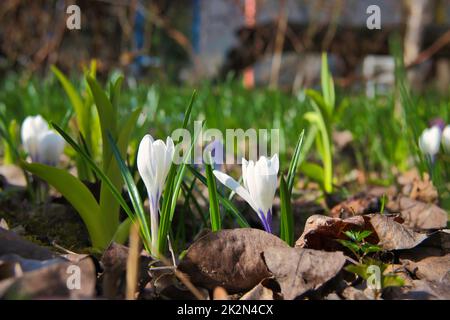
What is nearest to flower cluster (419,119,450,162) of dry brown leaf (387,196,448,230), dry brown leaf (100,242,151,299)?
dry brown leaf (387,196,448,230)

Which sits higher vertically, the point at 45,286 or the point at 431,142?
the point at 431,142

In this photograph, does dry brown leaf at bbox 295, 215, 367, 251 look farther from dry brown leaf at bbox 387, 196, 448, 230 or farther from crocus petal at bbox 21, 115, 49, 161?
crocus petal at bbox 21, 115, 49, 161

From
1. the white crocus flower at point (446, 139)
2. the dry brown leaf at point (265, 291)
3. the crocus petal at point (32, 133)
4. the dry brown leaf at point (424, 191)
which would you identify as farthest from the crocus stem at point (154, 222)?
the white crocus flower at point (446, 139)

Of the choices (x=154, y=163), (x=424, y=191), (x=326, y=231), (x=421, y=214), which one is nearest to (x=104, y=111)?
(x=154, y=163)

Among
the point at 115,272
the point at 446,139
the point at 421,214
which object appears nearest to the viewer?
the point at 115,272

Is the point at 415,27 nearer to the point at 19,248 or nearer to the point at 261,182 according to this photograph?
the point at 261,182
